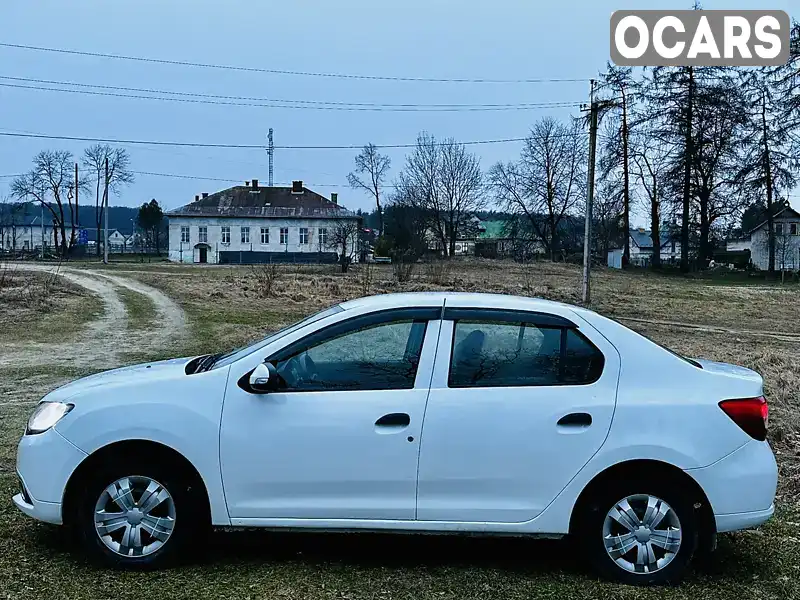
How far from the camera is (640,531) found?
4.44 metres

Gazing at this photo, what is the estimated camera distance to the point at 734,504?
4418 mm

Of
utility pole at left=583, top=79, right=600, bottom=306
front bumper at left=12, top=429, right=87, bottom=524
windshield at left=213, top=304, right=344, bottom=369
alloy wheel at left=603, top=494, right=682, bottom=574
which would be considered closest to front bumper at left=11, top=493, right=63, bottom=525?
front bumper at left=12, top=429, right=87, bottom=524

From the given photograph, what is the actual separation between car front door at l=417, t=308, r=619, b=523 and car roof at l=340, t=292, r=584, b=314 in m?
0.40

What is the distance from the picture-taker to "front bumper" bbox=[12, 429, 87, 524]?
14.8 ft

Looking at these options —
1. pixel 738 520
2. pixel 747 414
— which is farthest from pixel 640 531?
pixel 747 414

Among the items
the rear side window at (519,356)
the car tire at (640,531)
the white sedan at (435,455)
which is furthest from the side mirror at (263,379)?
the car tire at (640,531)

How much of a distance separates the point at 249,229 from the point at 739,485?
79196 millimetres

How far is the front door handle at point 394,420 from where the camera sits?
4.43m

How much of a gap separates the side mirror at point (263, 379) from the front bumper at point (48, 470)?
1012 millimetres

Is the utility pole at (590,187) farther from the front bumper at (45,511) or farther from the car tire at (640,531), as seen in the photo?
the front bumper at (45,511)

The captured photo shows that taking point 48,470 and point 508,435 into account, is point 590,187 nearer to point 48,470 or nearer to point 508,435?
point 508,435

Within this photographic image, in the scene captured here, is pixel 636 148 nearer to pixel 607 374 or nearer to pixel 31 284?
pixel 31 284

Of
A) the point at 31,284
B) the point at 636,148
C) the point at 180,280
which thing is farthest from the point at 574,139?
the point at 31,284

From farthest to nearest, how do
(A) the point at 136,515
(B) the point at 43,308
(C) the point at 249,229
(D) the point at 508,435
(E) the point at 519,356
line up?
1. (C) the point at 249,229
2. (B) the point at 43,308
3. (E) the point at 519,356
4. (A) the point at 136,515
5. (D) the point at 508,435
